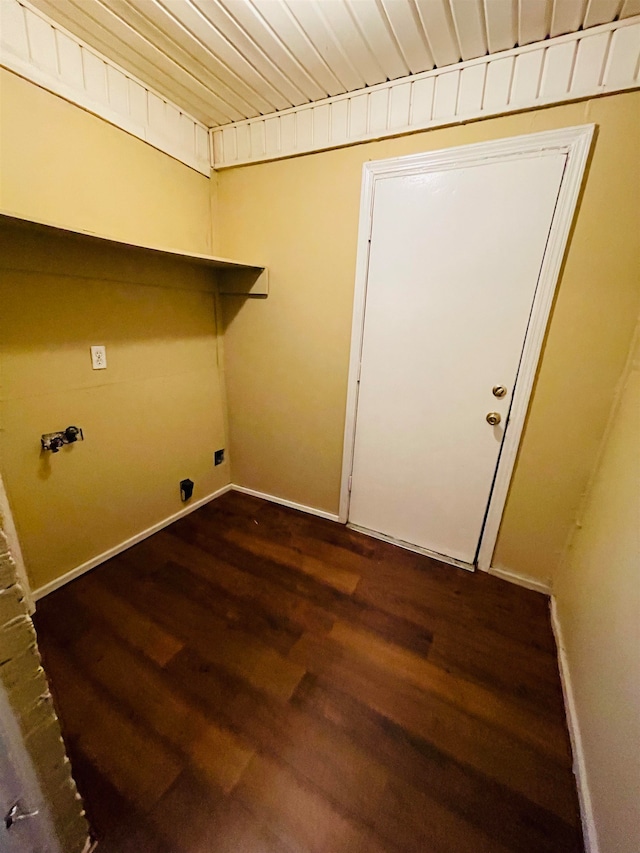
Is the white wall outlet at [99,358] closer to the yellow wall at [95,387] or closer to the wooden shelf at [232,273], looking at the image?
the yellow wall at [95,387]

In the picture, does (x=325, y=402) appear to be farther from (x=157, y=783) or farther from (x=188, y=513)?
(x=157, y=783)

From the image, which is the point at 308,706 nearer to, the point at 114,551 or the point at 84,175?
the point at 114,551

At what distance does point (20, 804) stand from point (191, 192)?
2.59m

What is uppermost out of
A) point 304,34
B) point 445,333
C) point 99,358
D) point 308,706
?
point 304,34

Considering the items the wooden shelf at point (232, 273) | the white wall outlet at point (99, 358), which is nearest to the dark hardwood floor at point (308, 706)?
the white wall outlet at point (99, 358)

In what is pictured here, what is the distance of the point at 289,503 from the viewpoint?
2.51 metres

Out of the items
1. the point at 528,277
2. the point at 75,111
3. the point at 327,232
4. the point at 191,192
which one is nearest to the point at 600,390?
the point at 528,277

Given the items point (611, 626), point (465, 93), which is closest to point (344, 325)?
point (465, 93)

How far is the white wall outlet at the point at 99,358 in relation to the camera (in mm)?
1687

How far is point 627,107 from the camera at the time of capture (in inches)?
49.6

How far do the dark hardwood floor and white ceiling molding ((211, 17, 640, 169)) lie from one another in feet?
7.41

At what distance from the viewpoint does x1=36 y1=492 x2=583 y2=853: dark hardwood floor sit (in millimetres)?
955

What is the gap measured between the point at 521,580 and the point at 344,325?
1746 millimetres

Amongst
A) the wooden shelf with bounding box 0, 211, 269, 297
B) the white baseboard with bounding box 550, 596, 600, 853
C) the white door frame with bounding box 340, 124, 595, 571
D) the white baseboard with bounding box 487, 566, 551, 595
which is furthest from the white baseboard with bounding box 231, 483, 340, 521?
the wooden shelf with bounding box 0, 211, 269, 297
